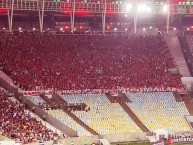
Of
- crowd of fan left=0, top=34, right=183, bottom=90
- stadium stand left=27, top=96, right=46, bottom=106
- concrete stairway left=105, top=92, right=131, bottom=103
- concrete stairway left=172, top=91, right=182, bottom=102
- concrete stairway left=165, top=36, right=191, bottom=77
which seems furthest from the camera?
concrete stairway left=165, top=36, right=191, bottom=77

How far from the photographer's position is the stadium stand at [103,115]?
63.0 m

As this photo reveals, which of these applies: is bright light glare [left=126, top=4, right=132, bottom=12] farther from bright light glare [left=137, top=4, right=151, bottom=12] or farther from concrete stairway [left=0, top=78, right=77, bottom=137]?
concrete stairway [left=0, top=78, right=77, bottom=137]

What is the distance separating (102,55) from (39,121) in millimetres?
20721

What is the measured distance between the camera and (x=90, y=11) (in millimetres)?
83688

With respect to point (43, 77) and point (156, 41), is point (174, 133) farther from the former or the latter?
point (156, 41)

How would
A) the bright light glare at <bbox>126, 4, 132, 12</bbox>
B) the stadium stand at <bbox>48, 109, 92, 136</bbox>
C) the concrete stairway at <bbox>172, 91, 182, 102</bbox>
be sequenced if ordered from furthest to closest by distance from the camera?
the bright light glare at <bbox>126, 4, 132, 12</bbox> → the concrete stairway at <bbox>172, 91, 182, 102</bbox> → the stadium stand at <bbox>48, 109, 92, 136</bbox>

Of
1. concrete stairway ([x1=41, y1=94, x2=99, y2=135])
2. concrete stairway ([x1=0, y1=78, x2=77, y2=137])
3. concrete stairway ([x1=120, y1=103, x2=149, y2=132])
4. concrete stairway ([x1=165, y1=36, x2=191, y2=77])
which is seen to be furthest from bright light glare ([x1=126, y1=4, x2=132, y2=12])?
concrete stairway ([x1=0, y1=78, x2=77, y2=137])

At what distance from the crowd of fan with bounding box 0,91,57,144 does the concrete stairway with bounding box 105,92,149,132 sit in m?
11.1

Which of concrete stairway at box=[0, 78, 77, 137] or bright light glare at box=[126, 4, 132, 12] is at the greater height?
bright light glare at box=[126, 4, 132, 12]

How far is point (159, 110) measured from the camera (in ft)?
225

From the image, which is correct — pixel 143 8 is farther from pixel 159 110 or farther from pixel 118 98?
pixel 159 110

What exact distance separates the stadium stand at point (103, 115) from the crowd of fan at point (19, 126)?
22.1ft

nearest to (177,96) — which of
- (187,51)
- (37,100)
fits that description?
(187,51)

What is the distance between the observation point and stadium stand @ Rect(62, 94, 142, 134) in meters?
63.0
